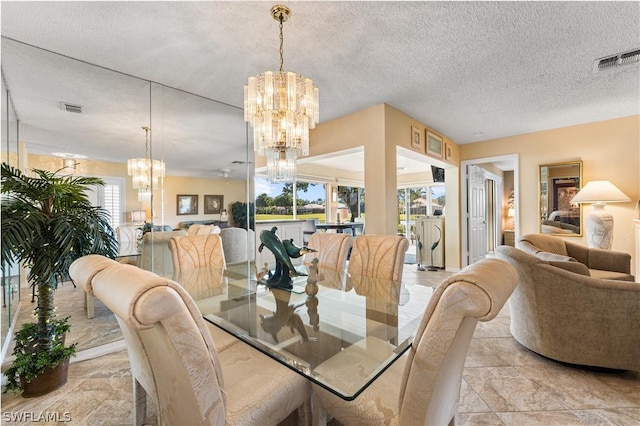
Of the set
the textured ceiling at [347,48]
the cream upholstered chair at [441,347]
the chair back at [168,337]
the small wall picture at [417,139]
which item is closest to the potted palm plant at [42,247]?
the textured ceiling at [347,48]

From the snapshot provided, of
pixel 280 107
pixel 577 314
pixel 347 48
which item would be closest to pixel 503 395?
pixel 577 314

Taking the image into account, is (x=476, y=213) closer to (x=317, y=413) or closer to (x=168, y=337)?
(x=317, y=413)

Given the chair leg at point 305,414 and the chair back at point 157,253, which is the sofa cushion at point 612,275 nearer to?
the chair leg at point 305,414

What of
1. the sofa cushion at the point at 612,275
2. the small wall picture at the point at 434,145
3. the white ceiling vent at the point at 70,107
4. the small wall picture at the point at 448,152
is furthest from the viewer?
the small wall picture at the point at 448,152

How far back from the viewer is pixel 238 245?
11.9 feet

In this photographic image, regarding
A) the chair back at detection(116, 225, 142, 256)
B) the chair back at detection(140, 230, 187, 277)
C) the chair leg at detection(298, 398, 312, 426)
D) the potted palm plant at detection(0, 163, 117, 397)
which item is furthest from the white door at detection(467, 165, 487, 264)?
the potted palm plant at detection(0, 163, 117, 397)

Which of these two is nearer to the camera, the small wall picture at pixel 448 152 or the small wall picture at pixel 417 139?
the small wall picture at pixel 417 139

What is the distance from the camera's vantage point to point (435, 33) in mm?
1932

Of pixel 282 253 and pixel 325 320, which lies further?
pixel 282 253

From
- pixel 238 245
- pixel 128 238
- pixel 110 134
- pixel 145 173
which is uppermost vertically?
pixel 110 134

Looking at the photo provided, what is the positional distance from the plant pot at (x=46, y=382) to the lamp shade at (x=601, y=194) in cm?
575

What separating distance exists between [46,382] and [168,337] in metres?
1.88

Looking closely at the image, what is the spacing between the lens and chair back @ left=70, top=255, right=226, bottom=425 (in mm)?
643

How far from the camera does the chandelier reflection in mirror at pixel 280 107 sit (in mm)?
1860
